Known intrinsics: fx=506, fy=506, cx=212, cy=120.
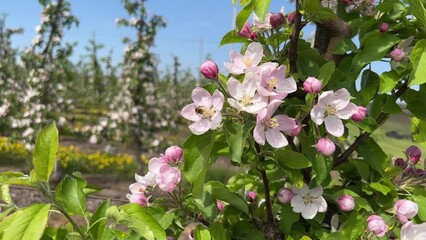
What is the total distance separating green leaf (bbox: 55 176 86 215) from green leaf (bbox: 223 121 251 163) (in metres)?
0.41

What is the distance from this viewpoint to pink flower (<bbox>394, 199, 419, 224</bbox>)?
1.29 m

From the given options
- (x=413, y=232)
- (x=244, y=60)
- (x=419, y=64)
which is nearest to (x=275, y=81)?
(x=244, y=60)

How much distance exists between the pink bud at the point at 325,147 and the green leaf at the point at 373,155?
0.30 meters

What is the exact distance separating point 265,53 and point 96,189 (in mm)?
581

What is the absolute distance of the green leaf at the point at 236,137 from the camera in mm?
1048

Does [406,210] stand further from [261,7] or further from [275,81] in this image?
[261,7]

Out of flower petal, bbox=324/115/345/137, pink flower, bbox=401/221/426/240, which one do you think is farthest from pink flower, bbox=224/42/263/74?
pink flower, bbox=401/221/426/240

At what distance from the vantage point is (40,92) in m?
7.44

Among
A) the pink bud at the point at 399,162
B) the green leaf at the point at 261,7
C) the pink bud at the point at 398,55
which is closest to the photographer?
the green leaf at the point at 261,7

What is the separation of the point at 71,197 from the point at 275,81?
566 millimetres

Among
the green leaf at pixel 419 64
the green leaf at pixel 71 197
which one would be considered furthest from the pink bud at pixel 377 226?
the green leaf at pixel 71 197

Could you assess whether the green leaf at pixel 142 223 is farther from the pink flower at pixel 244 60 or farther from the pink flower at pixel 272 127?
the pink flower at pixel 244 60

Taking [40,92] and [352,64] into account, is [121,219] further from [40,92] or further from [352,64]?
[40,92]

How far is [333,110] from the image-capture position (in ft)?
3.89
